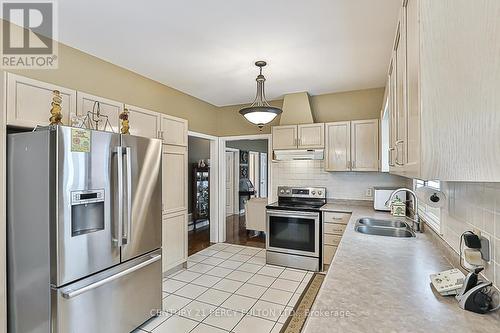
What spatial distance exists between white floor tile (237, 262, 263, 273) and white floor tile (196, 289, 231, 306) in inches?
27.7

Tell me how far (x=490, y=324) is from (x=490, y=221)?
40 centimetres

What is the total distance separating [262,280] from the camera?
3.34m

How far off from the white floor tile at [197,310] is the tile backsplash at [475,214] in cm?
214

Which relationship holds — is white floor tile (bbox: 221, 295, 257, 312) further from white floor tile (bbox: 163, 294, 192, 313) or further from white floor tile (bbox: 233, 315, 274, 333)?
white floor tile (bbox: 163, 294, 192, 313)

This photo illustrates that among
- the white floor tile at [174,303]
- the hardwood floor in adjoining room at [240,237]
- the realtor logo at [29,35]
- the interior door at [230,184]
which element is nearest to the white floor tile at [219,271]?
the white floor tile at [174,303]

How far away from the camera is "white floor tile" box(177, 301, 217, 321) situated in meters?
2.53

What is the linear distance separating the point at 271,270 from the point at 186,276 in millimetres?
1150

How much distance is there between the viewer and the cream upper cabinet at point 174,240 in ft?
11.0

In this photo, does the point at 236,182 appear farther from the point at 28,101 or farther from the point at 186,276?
the point at 28,101

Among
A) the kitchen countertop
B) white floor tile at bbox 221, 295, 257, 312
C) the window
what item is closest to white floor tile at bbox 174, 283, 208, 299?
white floor tile at bbox 221, 295, 257, 312

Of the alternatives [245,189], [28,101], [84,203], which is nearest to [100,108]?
[28,101]

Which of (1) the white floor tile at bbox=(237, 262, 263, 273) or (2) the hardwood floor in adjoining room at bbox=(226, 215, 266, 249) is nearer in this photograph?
(1) the white floor tile at bbox=(237, 262, 263, 273)

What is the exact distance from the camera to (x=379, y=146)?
355 cm

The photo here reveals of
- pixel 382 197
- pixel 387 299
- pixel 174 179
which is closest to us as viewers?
pixel 387 299
